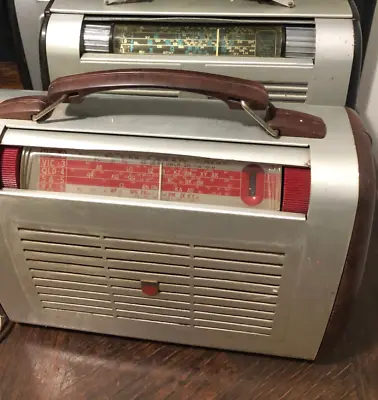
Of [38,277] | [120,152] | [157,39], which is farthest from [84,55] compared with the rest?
[38,277]

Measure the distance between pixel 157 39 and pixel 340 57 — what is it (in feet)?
0.83

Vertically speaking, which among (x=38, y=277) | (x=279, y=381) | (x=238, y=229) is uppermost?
(x=238, y=229)

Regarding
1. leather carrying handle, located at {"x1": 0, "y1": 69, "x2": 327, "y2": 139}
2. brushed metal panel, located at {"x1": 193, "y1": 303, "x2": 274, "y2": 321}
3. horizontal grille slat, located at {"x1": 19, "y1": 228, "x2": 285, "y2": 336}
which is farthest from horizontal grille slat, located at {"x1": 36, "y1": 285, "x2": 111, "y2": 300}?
leather carrying handle, located at {"x1": 0, "y1": 69, "x2": 327, "y2": 139}

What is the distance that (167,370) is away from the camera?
0.72 m

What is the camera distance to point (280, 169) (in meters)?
0.57

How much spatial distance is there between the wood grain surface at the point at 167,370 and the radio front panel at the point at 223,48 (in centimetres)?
36

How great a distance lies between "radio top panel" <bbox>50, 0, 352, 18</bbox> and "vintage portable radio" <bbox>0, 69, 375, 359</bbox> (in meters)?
0.15

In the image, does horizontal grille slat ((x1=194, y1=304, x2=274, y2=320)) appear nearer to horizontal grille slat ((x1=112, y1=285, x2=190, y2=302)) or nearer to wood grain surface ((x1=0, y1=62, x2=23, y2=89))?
horizontal grille slat ((x1=112, y1=285, x2=190, y2=302))

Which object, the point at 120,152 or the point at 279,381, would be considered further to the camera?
the point at 279,381

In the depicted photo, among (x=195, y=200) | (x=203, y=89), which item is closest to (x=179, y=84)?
(x=203, y=89)

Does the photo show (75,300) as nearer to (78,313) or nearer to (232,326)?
(78,313)

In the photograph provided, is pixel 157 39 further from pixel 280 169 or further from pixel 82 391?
pixel 82 391

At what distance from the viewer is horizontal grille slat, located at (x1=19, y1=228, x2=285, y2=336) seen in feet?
2.03

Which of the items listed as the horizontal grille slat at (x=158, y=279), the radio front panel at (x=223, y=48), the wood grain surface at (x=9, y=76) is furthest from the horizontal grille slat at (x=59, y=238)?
the wood grain surface at (x=9, y=76)
